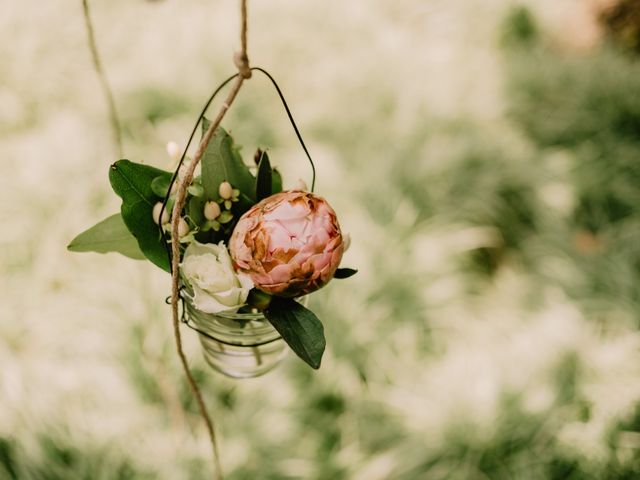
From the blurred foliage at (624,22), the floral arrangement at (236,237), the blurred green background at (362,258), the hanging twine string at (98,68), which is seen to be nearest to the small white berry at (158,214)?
the floral arrangement at (236,237)

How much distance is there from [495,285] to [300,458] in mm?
1048

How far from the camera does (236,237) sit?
2.09 ft

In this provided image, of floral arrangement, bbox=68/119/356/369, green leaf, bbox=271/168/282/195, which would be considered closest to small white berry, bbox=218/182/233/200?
floral arrangement, bbox=68/119/356/369

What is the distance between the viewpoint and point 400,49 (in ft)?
9.04

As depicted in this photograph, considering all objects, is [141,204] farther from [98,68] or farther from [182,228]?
[98,68]

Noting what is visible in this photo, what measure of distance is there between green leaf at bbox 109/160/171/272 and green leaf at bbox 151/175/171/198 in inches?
0.4

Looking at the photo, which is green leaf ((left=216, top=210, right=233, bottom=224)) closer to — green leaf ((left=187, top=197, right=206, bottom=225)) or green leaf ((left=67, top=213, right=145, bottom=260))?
green leaf ((left=187, top=197, right=206, bottom=225))

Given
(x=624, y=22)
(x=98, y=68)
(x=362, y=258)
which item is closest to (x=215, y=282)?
(x=98, y=68)

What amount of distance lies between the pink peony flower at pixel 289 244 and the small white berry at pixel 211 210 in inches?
3.1

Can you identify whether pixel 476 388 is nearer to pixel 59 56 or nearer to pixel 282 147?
pixel 282 147

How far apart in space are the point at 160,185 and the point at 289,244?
0.70 feet

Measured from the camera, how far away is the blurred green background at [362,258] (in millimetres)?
1499

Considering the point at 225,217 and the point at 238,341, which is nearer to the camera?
the point at 225,217

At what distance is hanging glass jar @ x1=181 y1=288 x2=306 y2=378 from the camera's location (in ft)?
2.55
